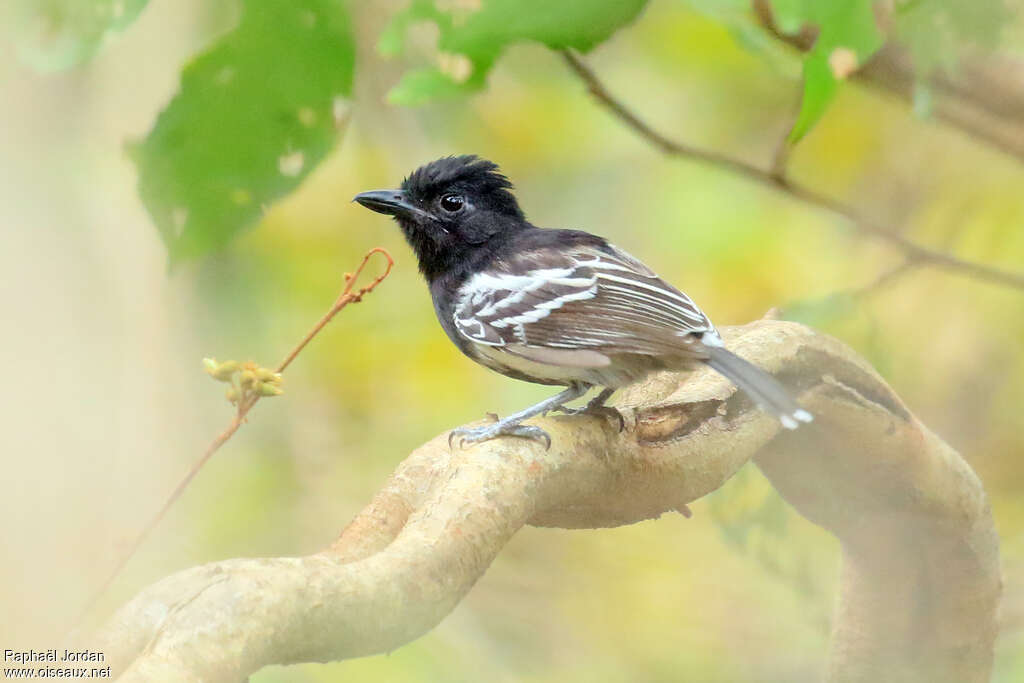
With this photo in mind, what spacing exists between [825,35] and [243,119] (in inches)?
36.4

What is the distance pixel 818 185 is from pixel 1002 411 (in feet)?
4.99

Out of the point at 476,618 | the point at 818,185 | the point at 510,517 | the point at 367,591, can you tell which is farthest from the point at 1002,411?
the point at 367,591

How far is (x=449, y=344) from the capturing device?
540cm

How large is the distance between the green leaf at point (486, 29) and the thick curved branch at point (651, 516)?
2.35 feet

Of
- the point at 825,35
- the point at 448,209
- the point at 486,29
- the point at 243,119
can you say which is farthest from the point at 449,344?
the point at 825,35

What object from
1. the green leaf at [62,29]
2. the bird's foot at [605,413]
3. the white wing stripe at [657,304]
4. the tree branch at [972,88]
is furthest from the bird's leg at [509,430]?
the tree branch at [972,88]

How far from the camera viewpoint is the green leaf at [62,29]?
5.82 feet

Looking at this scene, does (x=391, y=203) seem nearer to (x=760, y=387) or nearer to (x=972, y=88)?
(x=760, y=387)

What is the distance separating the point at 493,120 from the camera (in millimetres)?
5516

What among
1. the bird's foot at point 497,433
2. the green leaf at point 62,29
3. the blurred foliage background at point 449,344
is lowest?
the blurred foliage background at point 449,344

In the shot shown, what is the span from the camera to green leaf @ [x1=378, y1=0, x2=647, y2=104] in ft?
5.57

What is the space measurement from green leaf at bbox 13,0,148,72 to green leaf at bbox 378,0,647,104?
1.46 ft

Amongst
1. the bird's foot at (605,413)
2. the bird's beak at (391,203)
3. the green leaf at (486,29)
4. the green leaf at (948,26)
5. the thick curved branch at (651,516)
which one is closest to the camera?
the thick curved branch at (651,516)

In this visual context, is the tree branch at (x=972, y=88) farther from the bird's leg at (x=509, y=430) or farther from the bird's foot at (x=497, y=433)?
the bird's foot at (x=497, y=433)
